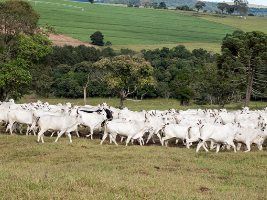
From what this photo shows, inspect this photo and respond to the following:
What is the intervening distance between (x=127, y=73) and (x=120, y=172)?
112ft

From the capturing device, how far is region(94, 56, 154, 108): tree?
4762cm

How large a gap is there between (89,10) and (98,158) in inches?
5914

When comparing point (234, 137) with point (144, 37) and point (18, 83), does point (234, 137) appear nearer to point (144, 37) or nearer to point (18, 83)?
point (18, 83)

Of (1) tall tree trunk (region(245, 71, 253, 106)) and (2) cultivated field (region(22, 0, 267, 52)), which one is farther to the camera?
(2) cultivated field (region(22, 0, 267, 52))

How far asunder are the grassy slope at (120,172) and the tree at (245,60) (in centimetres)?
3074

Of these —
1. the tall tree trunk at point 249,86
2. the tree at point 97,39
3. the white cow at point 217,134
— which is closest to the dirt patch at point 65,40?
the tree at point 97,39

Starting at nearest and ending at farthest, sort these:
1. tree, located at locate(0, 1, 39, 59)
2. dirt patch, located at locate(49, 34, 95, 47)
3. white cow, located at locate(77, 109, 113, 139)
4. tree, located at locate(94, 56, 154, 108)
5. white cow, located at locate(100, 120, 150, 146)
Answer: white cow, located at locate(100, 120, 150, 146) → white cow, located at locate(77, 109, 113, 139) → tree, located at locate(0, 1, 39, 59) → tree, located at locate(94, 56, 154, 108) → dirt patch, located at locate(49, 34, 95, 47)

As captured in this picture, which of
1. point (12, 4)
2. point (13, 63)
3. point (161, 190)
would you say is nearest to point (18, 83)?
point (13, 63)

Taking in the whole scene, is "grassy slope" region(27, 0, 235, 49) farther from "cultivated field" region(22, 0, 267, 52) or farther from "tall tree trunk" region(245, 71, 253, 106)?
"tall tree trunk" region(245, 71, 253, 106)

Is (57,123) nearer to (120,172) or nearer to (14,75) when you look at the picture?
(120,172)

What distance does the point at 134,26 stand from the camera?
140 metres

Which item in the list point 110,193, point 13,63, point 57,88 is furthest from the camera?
point 57,88

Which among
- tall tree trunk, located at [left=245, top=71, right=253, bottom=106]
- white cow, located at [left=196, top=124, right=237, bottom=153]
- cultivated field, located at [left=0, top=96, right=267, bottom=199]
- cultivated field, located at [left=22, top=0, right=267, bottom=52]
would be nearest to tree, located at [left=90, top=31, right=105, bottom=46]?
cultivated field, located at [left=22, top=0, right=267, bottom=52]

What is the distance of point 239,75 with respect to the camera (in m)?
51.0
